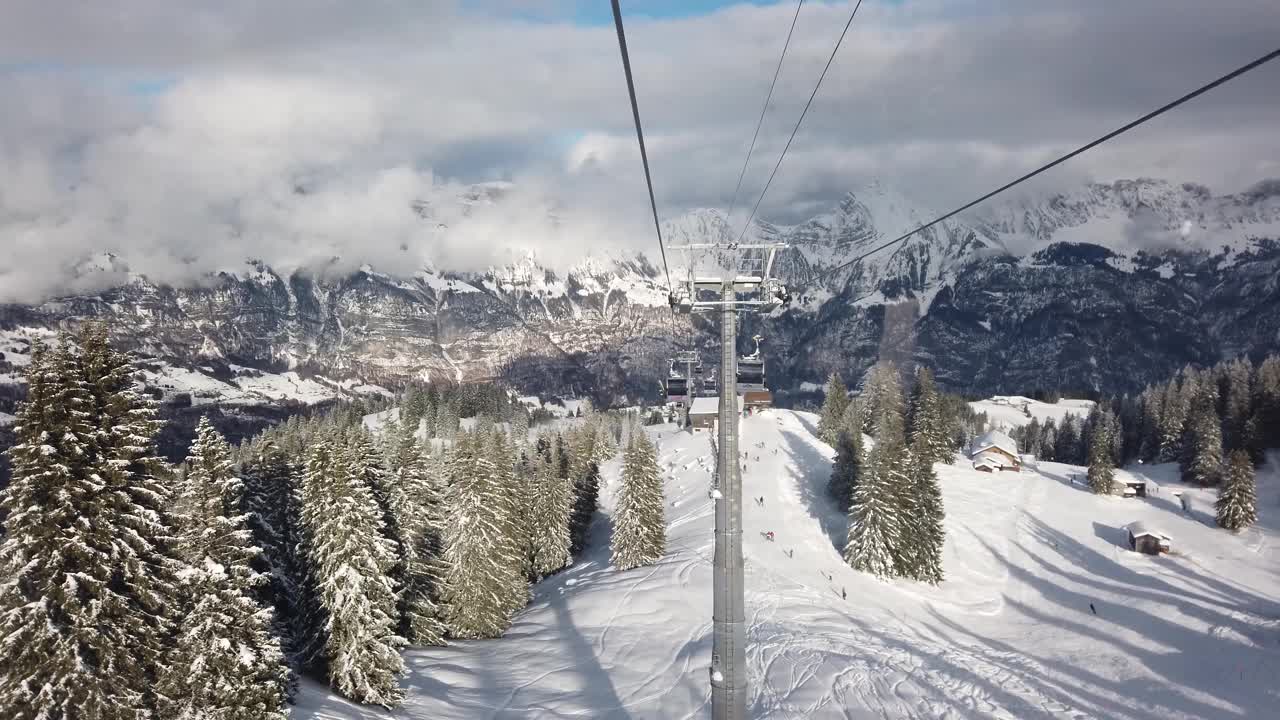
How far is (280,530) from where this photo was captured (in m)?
35.4

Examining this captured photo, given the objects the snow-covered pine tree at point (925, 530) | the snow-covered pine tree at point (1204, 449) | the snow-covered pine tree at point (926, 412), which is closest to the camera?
the snow-covered pine tree at point (925, 530)

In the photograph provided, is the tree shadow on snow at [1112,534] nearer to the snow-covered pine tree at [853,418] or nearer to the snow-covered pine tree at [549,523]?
the snow-covered pine tree at [853,418]

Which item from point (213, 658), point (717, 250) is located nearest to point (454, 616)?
point (213, 658)

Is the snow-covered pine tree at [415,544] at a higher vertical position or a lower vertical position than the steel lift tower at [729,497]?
lower

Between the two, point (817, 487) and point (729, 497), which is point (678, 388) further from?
point (817, 487)

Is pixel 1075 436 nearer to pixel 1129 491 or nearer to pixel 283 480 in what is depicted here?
pixel 1129 491

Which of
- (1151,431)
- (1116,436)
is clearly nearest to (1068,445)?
(1116,436)

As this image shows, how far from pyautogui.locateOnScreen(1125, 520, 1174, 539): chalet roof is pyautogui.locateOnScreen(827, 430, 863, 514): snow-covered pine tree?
924 inches

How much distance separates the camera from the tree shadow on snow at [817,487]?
6431 cm

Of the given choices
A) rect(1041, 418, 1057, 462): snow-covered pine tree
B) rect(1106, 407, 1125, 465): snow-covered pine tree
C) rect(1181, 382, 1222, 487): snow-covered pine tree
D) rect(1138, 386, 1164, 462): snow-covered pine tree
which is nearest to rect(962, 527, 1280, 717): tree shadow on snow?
rect(1181, 382, 1222, 487): snow-covered pine tree

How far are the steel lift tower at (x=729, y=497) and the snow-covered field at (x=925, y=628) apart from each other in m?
17.5

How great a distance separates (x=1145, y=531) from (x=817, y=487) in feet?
95.2

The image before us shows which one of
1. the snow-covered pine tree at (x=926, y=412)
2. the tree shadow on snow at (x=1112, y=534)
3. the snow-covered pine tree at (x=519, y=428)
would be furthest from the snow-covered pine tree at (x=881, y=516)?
the snow-covered pine tree at (x=519, y=428)

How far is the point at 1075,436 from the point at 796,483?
7425cm
